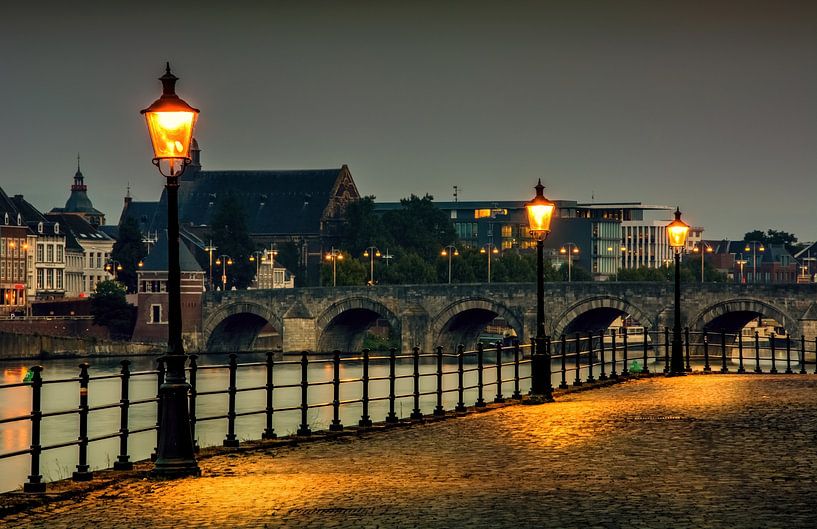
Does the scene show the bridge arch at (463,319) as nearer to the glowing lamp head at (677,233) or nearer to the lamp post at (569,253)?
the lamp post at (569,253)

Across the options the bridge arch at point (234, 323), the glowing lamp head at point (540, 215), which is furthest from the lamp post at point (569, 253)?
the glowing lamp head at point (540, 215)

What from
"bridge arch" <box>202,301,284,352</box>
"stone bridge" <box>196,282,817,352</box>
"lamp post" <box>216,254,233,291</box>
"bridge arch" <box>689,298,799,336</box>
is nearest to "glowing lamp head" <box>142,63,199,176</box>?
"stone bridge" <box>196,282,817,352</box>

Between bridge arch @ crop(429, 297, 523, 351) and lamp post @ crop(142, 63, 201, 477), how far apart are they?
74.1 m

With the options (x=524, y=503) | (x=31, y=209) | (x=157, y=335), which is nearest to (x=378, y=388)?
(x=157, y=335)

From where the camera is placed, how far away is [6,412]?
50531 mm

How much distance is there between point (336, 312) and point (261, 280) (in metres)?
47.1

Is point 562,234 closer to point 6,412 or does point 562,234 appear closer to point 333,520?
point 6,412

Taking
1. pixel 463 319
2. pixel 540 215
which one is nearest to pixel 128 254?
pixel 463 319

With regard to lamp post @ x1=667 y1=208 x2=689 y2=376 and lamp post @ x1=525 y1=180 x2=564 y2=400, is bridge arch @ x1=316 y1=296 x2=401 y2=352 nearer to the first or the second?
lamp post @ x1=667 y1=208 x2=689 y2=376

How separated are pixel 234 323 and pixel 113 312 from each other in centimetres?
762

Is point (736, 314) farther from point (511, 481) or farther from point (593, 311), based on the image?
point (511, 481)

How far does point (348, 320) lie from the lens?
97.1 m

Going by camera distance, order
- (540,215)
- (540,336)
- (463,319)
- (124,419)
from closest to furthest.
A: (124,419)
(540,336)
(540,215)
(463,319)

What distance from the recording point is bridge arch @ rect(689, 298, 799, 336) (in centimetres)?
7850
